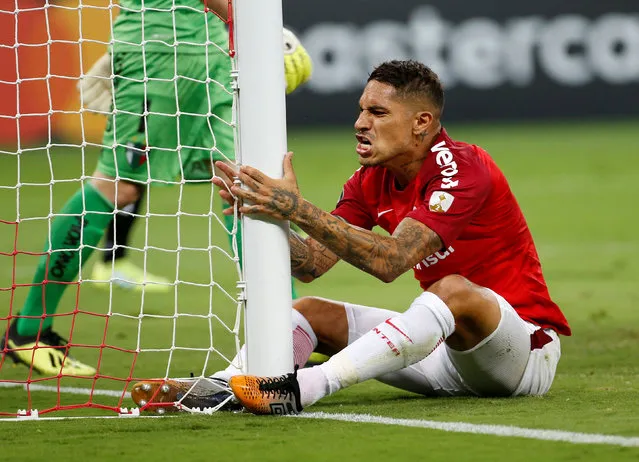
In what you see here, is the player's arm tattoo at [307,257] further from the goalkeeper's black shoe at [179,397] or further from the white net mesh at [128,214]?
the goalkeeper's black shoe at [179,397]

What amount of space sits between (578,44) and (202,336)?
10.2m

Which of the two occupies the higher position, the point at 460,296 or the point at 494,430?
the point at 460,296

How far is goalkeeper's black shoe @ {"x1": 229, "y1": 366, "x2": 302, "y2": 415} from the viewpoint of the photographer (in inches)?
149

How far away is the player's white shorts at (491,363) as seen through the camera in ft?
13.2

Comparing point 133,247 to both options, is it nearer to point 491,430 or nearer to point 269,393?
point 269,393

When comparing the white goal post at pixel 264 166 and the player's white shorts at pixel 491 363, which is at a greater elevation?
the white goal post at pixel 264 166

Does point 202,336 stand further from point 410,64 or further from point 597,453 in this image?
point 597,453

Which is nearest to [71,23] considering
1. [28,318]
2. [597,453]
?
[28,318]

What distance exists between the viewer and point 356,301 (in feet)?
23.5

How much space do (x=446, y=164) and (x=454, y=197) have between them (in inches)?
5.2

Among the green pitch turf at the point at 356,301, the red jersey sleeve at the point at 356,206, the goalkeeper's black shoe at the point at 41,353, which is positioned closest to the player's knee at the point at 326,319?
the green pitch turf at the point at 356,301

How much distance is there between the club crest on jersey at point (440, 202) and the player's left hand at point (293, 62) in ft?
5.86

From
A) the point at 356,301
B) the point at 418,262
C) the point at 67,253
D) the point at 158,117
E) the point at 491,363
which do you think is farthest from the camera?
the point at 356,301

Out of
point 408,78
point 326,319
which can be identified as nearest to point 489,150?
point 326,319
